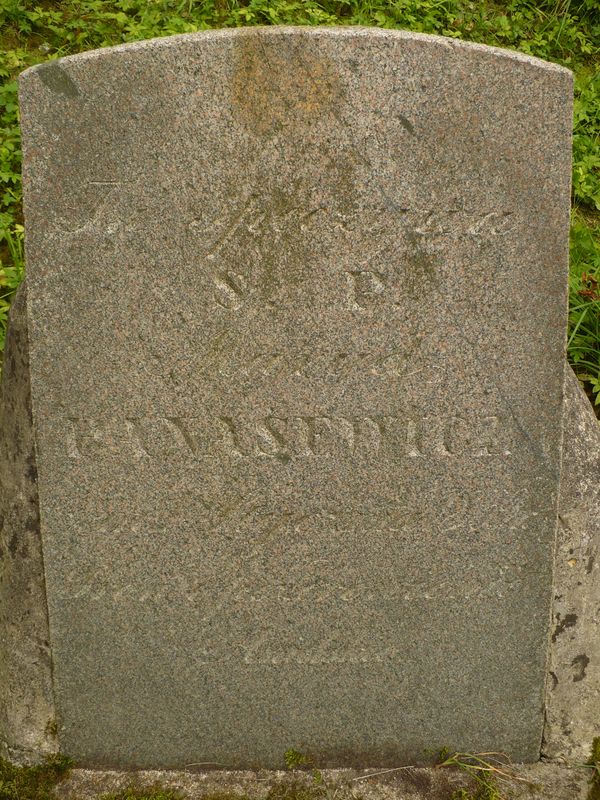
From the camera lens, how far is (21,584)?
6.91 ft

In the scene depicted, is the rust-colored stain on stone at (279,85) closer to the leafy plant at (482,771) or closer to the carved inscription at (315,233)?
the carved inscription at (315,233)

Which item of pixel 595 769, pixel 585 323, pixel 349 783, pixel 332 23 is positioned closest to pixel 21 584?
pixel 349 783

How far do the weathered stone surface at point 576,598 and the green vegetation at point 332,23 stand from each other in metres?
1.17

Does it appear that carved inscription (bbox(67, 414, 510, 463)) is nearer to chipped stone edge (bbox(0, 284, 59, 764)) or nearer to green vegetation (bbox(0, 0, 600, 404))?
chipped stone edge (bbox(0, 284, 59, 764))

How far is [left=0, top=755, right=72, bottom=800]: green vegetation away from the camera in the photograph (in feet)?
6.81

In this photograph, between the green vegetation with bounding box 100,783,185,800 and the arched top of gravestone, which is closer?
the arched top of gravestone

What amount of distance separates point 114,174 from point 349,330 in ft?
2.03

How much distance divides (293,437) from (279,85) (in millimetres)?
787

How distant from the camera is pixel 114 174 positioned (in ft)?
5.77

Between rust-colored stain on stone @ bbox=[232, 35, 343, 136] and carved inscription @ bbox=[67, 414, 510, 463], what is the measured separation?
670 mm

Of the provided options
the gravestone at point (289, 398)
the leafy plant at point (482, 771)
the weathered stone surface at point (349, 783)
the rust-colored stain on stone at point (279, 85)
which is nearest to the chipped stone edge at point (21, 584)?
the gravestone at point (289, 398)

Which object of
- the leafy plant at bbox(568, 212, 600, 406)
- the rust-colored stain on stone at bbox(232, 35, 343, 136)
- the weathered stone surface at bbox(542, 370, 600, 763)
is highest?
the rust-colored stain on stone at bbox(232, 35, 343, 136)

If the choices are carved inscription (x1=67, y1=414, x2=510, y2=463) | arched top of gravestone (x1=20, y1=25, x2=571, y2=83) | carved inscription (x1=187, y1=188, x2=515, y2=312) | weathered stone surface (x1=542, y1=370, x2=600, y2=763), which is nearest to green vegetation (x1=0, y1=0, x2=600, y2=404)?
weathered stone surface (x1=542, y1=370, x2=600, y2=763)

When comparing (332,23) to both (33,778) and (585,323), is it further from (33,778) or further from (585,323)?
(33,778)
